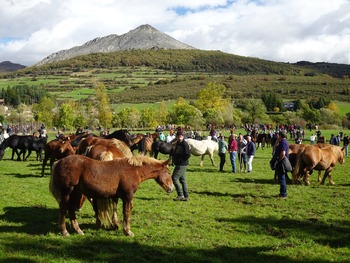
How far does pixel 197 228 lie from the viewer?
838cm

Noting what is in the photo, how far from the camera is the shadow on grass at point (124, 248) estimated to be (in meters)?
6.52

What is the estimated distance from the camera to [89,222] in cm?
862

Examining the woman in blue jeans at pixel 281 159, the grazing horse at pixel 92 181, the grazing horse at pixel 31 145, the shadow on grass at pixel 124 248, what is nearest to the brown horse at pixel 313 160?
the woman in blue jeans at pixel 281 159

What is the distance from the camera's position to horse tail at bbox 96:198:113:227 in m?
7.95

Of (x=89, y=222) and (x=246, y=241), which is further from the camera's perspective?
(x=89, y=222)

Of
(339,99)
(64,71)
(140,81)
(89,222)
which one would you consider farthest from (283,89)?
(89,222)

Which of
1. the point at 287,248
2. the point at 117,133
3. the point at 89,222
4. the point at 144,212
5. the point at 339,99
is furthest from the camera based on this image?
the point at 339,99

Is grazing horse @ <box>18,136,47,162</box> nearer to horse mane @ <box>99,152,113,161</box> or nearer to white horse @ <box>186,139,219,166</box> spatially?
white horse @ <box>186,139,219,166</box>

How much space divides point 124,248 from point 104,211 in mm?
1347

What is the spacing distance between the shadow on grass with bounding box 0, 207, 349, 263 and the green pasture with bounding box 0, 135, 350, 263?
0.06 feet

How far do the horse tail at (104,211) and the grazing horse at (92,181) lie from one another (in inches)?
7.8

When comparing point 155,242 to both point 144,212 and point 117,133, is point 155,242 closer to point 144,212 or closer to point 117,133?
point 144,212

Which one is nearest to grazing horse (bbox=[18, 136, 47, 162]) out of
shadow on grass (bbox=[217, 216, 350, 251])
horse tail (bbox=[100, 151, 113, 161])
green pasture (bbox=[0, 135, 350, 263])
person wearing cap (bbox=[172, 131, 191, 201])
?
green pasture (bbox=[0, 135, 350, 263])

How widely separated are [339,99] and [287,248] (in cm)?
11732
